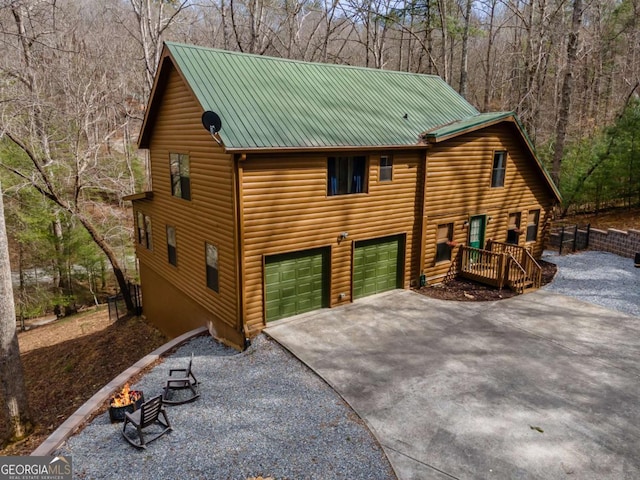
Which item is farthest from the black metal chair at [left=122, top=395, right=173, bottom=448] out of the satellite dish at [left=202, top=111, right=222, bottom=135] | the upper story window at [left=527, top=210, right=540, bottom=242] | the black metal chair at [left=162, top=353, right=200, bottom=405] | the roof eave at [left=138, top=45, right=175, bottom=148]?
the upper story window at [left=527, top=210, right=540, bottom=242]

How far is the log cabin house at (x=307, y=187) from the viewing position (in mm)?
10508

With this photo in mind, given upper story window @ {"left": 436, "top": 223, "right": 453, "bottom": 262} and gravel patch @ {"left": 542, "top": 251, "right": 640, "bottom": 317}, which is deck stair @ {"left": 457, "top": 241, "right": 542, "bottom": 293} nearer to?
upper story window @ {"left": 436, "top": 223, "right": 453, "bottom": 262}

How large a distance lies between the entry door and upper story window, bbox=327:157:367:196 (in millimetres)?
5083

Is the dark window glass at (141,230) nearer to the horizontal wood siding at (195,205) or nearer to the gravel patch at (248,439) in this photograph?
the horizontal wood siding at (195,205)

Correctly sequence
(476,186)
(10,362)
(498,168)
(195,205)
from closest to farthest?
(10,362) < (195,205) < (476,186) < (498,168)

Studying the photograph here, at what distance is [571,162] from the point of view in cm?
2305

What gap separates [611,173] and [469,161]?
446 inches

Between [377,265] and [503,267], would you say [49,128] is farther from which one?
[503,267]

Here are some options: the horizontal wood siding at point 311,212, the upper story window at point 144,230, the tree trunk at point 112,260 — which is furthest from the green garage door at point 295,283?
the tree trunk at point 112,260

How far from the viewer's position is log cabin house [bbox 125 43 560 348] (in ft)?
34.5

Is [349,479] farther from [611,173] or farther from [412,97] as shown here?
[611,173]

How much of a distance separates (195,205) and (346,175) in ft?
13.7

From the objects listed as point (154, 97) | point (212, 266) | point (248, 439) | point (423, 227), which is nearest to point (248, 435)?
point (248, 439)

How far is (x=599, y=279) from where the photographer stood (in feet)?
49.6
